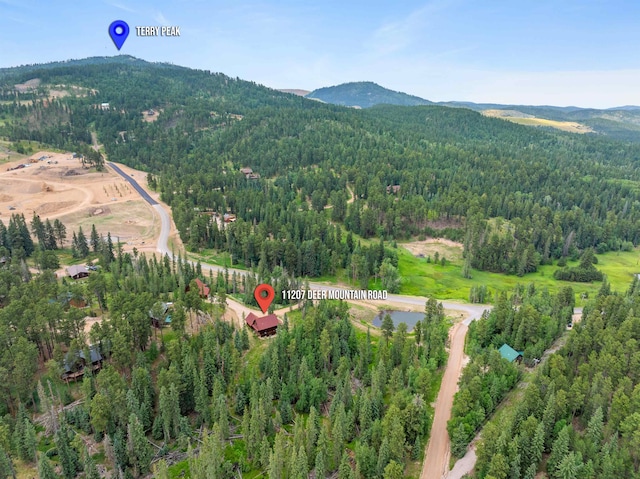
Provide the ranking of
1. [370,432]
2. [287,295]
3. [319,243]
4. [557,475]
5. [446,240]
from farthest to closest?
[446,240], [319,243], [287,295], [370,432], [557,475]

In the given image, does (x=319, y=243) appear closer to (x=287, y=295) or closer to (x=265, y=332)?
(x=287, y=295)

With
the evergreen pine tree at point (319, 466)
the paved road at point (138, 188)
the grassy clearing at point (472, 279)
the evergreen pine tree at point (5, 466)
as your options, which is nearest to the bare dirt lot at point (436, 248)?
the grassy clearing at point (472, 279)

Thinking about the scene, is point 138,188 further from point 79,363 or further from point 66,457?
point 66,457

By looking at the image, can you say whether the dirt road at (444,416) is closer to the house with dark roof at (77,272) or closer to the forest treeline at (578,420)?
the forest treeline at (578,420)

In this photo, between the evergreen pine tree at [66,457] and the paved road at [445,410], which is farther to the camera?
the paved road at [445,410]

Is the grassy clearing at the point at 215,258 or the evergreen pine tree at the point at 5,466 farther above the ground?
the evergreen pine tree at the point at 5,466

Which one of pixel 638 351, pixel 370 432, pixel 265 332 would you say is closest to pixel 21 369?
pixel 265 332

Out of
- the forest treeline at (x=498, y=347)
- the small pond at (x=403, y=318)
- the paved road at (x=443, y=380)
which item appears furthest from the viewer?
the small pond at (x=403, y=318)
